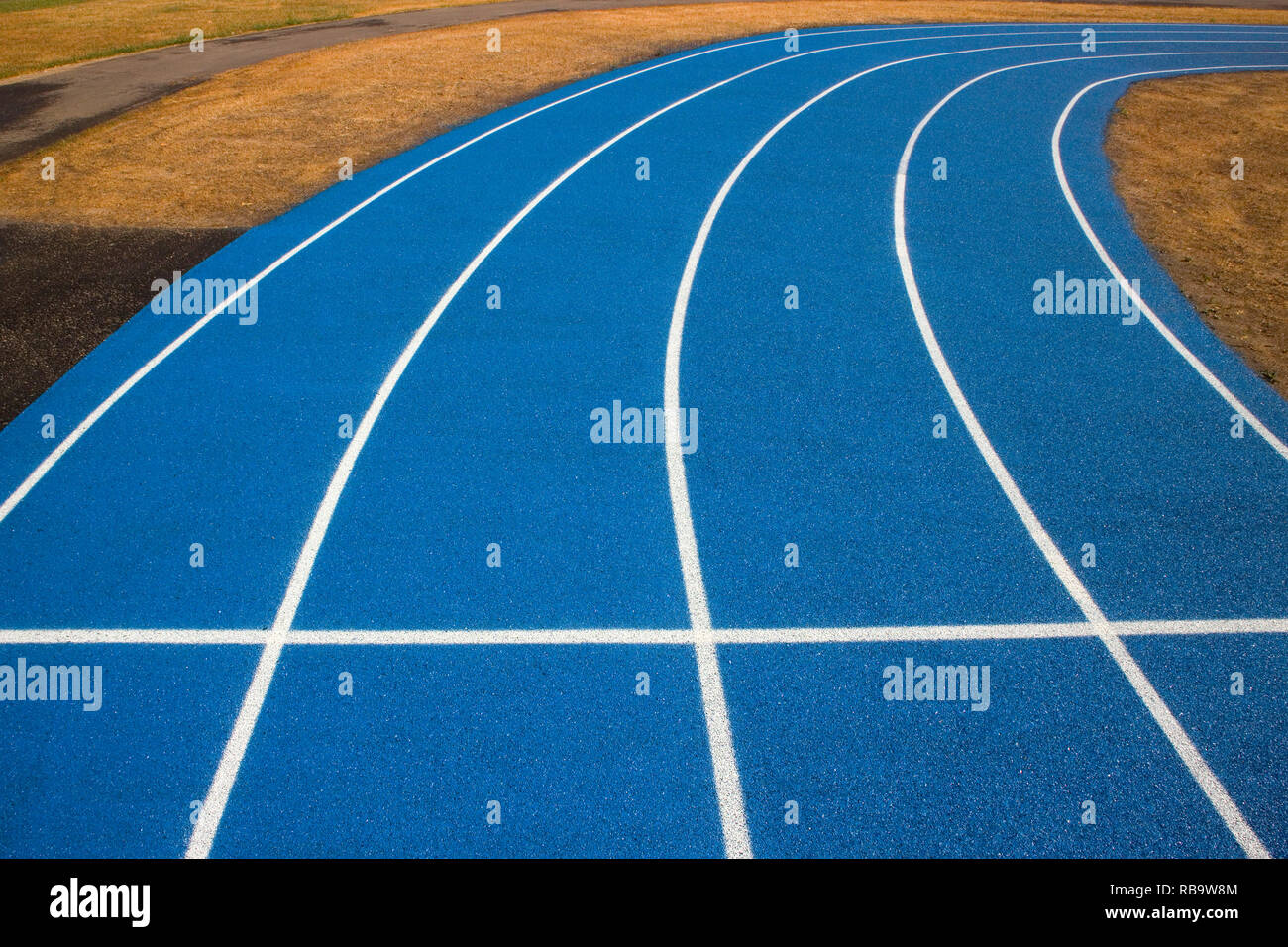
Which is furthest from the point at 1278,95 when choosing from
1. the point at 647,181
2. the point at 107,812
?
the point at 107,812

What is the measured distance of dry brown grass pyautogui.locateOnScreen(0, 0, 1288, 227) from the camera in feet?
37.2

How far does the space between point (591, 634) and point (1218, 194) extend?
1215 cm

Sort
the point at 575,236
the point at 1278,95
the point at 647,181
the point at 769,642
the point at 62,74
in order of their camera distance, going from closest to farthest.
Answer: the point at 769,642, the point at 575,236, the point at 647,181, the point at 1278,95, the point at 62,74

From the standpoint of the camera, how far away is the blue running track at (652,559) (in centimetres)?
416

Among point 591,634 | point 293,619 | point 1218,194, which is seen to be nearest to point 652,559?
point 591,634

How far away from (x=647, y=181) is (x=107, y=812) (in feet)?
33.4

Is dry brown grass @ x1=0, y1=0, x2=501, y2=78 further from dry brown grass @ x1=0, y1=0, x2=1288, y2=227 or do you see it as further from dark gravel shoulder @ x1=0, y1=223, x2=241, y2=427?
dark gravel shoulder @ x1=0, y1=223, x2=241, y2=427

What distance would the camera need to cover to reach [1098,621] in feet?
16.9

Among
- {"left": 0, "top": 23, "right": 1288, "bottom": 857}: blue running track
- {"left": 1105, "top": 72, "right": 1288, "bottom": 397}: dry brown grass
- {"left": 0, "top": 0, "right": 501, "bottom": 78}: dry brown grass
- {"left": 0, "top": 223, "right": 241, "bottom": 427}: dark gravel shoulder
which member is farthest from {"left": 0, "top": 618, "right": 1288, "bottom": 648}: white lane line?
{"left": 0, "top": 0, "right": 501, "bottom": 78}: dry brown grass

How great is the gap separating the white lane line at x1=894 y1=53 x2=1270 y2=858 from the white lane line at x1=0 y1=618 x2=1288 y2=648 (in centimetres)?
19

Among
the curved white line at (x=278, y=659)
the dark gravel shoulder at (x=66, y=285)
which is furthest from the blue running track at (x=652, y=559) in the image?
the dark gravel shoulder at (x=66, y=285)

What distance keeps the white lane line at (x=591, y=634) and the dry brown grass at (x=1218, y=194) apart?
4118 mm
